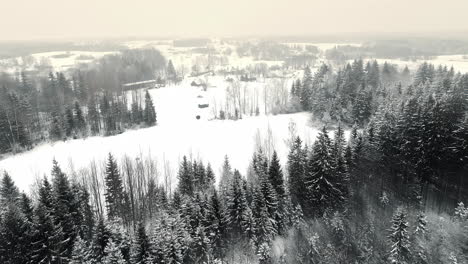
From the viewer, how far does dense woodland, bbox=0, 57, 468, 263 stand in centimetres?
3141

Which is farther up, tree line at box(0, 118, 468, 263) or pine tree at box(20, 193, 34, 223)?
pine tree at box(20, 193, 34, 223)

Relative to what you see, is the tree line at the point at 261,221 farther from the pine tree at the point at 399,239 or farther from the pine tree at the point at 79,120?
the pine tree at the point at 79,120

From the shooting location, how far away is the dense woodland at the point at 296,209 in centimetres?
3141

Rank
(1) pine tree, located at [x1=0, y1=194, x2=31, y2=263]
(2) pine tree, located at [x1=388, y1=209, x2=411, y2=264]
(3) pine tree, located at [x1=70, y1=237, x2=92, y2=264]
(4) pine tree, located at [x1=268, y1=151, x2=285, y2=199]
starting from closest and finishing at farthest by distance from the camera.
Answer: (3) pine tree, located at [x1=70, y1=237, x2=92, y2=264], (1) pine tree, located at [x1=0, y1=194, x2=31, y2=263], (2) pine tree, located at [x1=388, y1=209, x2=411, y2=264], (4) pine tree, located at [x1=268, y1=151, x2=285, y2=199]

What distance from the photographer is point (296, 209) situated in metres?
40.2

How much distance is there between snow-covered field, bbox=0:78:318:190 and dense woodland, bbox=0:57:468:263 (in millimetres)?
16153

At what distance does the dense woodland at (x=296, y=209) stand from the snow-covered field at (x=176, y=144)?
53.0 ft

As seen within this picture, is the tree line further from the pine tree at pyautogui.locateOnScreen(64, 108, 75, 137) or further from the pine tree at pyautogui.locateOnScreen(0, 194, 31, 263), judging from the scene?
the pine tree at pyautogui.locateOnScreen(64, 108, 75, 137)

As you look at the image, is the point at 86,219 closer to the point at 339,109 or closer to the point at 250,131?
the point at 250,131

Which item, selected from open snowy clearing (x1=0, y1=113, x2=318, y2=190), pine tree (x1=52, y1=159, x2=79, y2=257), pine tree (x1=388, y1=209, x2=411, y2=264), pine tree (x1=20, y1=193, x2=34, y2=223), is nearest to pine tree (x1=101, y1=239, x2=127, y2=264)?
pine tree (x1=52, y1=159, x2=79, y2=257)

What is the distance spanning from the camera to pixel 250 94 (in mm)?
128625

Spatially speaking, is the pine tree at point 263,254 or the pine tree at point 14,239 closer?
the pine tree at point 14,239

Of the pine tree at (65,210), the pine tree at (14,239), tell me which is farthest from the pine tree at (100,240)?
the pine tree at (14,239)

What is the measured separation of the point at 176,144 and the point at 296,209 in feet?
133
